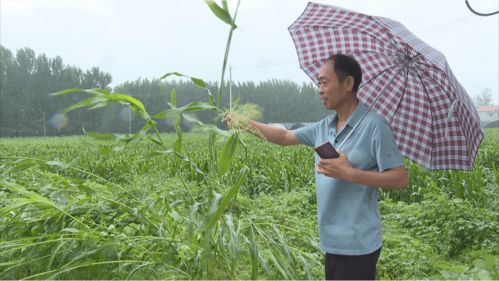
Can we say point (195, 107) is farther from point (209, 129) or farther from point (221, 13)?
point (221, 13)

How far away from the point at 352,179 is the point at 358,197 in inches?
6.3

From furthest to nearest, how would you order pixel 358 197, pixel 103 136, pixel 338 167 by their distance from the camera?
pixel 103 136
pixel 358 197
pixel 338 167

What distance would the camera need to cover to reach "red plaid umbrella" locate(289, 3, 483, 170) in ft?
8.36

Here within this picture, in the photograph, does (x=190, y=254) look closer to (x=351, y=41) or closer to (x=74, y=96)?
(x=351, y=41)

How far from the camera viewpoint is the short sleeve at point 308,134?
265 centimetres

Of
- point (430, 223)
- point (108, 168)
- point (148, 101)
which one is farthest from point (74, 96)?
point (430, 223)

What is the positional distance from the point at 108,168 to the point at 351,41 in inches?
334

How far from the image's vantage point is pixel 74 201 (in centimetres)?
315

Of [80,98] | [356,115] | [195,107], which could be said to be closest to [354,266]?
[356,115]

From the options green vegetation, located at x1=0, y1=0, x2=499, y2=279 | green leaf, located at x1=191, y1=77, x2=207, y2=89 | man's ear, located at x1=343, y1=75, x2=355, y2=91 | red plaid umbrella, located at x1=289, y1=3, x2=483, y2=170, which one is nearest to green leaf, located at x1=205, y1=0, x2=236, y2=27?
green vegetation, located at x1=0, y1=0, x2=499, y2=279

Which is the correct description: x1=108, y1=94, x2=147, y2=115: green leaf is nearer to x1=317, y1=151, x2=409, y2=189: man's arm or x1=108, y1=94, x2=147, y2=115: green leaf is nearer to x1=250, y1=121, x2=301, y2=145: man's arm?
x1=250, y1=121, x2=301, y2=145: man's arm

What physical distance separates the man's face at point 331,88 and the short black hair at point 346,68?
0.06 feet

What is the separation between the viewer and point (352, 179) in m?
2.15

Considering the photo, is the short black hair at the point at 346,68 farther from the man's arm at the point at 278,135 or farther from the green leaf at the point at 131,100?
the green leaf at the point at 131,100
